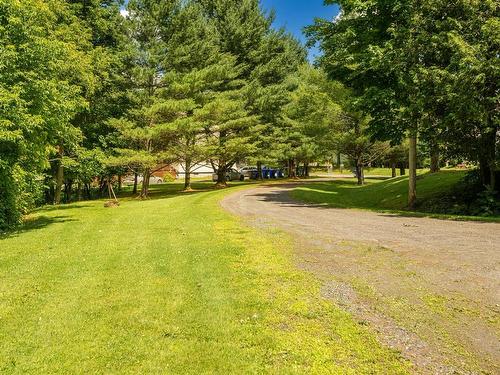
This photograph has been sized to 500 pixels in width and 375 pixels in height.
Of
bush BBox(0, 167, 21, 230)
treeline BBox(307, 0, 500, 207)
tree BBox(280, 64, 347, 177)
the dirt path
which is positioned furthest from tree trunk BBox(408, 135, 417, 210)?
bush BBox(0, 167, 21, 230)

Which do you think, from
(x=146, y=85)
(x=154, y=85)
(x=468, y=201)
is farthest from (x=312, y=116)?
(x=468, y=201)

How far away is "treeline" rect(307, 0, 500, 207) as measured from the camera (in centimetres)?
1503

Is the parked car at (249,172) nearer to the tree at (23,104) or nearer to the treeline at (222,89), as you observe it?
the treeline at (222,89)

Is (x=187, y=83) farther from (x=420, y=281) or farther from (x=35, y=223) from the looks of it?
(x=420, y=281)

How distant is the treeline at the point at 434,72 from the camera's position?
49.3ft

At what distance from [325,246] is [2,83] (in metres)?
11.3

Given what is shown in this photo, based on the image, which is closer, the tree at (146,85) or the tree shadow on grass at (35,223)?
the tree shadow on grass at (35,223)

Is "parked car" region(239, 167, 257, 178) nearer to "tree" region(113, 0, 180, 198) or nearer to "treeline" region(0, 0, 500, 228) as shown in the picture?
Result: "treeline" region(0, 0, 500, 228)

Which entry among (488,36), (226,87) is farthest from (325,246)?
(226,87)

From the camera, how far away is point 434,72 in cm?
1582

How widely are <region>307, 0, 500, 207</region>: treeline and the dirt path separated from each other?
485 centimetres

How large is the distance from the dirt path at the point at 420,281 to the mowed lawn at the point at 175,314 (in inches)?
16.9

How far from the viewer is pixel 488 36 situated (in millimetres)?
14945

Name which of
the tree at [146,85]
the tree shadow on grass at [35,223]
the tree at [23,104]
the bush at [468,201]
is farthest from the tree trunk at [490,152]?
the tree at [146,85]
